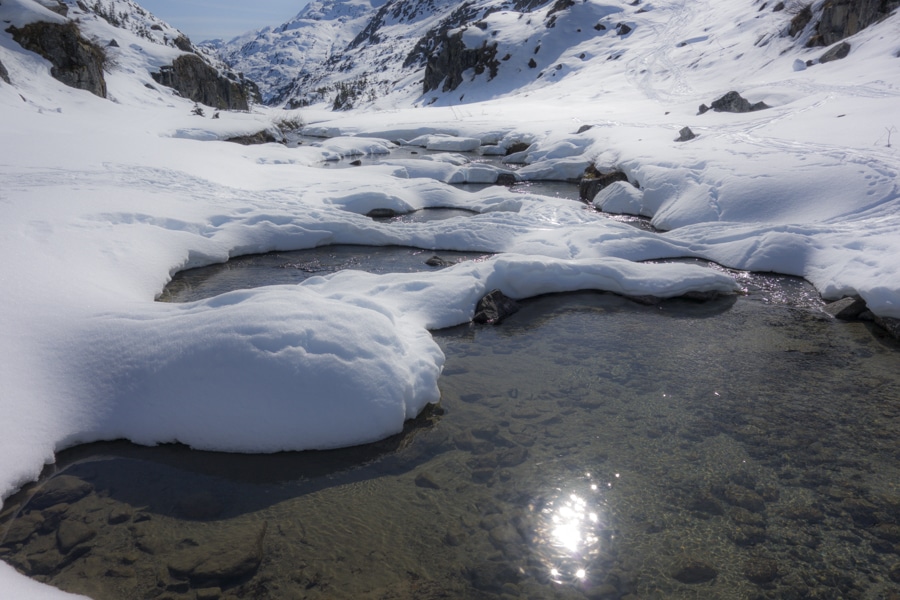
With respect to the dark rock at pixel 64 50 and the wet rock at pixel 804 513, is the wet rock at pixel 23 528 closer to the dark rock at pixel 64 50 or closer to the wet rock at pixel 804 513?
the wet rock at pixel 804 513

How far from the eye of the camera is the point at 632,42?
56781 millimetres

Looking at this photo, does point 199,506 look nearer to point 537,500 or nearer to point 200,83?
point 537,500

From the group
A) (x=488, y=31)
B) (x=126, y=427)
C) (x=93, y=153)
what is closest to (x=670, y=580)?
(x=126, y=427)

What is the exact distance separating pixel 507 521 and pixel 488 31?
78.3 metres

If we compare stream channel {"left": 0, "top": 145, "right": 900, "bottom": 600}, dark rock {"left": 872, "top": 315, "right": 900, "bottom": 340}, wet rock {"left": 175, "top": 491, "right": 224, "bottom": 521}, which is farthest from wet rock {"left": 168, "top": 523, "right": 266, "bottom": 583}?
dark rock {"left": 872, "top": 315, "right": 900, "bottom": 340}

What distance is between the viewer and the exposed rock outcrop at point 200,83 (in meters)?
40.9

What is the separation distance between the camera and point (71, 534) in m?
4.44

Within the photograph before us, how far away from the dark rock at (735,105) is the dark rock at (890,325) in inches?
636

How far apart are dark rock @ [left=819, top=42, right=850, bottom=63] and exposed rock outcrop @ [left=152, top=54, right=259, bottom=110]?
4245cm

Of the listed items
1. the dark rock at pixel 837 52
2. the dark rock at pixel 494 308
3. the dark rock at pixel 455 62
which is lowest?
the dark rock at pixel 455 62

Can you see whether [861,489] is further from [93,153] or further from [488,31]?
[488,31]

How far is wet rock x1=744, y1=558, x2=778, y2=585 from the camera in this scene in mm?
4148

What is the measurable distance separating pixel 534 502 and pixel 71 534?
4.00 meters

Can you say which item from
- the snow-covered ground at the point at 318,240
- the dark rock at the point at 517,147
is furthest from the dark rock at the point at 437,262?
the dark rock at the point at 517,147
